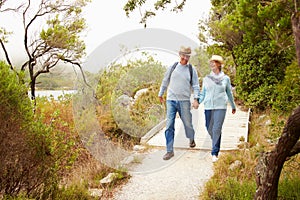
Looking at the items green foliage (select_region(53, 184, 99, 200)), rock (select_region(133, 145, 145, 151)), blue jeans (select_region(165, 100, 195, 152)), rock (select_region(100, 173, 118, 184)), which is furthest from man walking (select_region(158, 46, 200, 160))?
rock (select_region(133, 145, 145, 151))

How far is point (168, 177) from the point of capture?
2.77m

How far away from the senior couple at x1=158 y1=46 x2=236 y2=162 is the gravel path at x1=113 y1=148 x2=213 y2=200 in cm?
45

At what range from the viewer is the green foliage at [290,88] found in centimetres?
177

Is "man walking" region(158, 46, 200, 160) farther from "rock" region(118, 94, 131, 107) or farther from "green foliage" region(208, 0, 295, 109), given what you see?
"green foliage" region(208, 0, 295, 109)

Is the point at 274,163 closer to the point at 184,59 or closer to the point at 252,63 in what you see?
the point at 184,59

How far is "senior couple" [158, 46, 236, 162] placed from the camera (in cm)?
181

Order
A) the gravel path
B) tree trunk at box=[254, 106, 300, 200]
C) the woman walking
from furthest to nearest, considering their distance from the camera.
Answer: the gravel path → the woman walking → tree trunk at box=[254, 106, 300, 200]

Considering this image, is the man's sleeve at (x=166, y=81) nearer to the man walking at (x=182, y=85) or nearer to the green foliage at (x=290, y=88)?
the man walking at (x=182, y=85)

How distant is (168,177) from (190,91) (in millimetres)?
1178

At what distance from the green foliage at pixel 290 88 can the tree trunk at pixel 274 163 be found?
306 millimetres

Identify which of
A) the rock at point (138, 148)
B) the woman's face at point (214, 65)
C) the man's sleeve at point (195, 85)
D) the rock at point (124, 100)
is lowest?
the rock at point (138, 148)

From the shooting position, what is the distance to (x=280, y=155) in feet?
5.67

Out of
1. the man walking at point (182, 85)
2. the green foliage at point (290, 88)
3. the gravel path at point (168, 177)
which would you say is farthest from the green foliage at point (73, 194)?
the green foliage at point (290, 88)

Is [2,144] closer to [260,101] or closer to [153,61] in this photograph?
[153,61]
